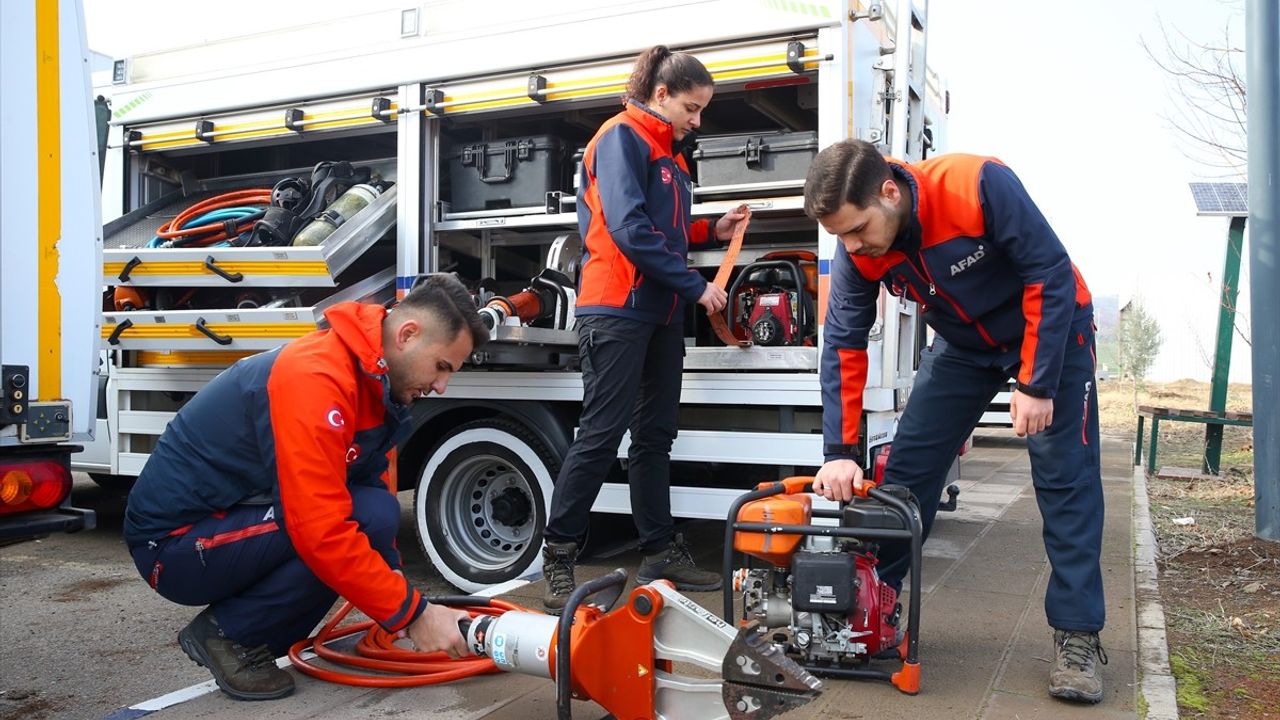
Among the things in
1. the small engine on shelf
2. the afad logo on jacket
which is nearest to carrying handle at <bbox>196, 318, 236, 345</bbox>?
the small engine on shelf

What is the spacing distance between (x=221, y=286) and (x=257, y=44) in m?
1.43

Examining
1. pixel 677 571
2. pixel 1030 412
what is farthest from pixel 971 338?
pixel 677 571

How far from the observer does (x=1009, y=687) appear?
2.91 metres

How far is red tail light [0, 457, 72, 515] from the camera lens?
9.64 ft

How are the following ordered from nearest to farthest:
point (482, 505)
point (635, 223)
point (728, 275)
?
point (635, 223)
point (728, 275)
point (482, 505)

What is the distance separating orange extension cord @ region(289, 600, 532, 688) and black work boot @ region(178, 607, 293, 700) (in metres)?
0.20

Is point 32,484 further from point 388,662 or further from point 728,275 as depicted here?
point 728,275

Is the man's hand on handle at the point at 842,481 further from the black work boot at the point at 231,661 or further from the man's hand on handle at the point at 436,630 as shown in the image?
the black work boot at the point at 231,661

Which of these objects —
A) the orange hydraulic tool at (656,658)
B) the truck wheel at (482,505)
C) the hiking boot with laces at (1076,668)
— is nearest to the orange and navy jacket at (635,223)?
the truck wheel at (482,505)

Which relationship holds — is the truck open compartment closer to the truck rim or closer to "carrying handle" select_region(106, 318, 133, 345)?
"carrying handle" select_region(106, 318, 133, 345)

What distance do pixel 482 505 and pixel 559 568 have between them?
3.83 feet

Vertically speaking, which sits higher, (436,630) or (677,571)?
(436,630)

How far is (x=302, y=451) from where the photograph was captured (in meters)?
2.44

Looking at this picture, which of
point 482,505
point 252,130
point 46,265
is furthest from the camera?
point 252,130
